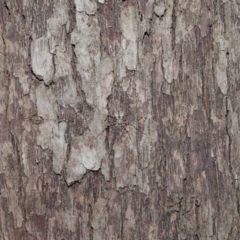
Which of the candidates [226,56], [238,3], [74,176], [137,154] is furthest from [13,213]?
[238,3]

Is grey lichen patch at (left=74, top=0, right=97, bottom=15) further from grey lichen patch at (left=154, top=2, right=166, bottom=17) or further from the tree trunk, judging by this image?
grey lichen patch at (left=154, top=2, right=166, bottom=17)

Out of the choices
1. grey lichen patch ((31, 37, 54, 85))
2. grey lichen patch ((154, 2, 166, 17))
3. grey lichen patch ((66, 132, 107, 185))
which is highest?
grey lichen patch ((154, 2, 166, 17))

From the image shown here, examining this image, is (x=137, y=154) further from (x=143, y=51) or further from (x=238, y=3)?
(x=238, y=3)

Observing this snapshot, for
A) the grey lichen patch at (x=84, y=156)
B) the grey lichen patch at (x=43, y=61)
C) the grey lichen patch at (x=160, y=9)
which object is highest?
the grey lichen patch at (x=160, y=9)

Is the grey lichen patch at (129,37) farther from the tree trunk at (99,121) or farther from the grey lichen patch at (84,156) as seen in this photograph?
the grey lichen patch at (84,156)

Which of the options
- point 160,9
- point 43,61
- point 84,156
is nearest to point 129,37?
point 160,9

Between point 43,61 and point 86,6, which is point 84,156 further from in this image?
point 86,6

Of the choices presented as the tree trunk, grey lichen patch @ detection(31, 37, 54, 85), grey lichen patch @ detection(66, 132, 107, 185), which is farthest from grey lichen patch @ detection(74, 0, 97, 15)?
grey lichen patch @ detection(66, 132, 107, 185)

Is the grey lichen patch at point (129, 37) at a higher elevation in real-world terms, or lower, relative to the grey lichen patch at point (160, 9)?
lower

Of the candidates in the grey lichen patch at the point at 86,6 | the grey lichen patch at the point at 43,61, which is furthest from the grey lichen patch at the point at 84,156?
the grey lichen patch at the point at 86,6
